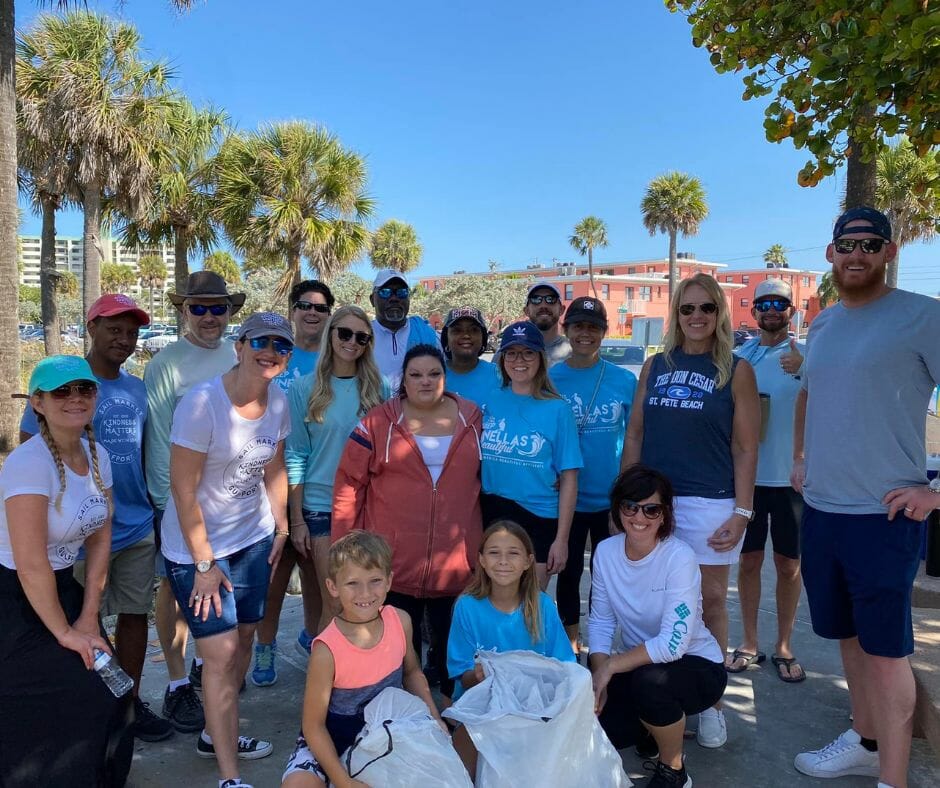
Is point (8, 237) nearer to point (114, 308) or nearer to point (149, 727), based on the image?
point (114, 308)

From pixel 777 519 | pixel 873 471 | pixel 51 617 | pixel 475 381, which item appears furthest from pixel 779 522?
pixel 51 617

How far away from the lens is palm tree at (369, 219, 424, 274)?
5222 cm

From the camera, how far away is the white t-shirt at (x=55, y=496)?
95.0 inches

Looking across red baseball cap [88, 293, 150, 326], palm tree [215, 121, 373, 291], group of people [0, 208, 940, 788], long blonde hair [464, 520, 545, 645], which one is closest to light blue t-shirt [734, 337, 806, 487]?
group of people [0, 208, 940, 788]

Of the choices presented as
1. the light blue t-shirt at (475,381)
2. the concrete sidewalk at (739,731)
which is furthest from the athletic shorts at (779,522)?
the light blue t-shirt at (475,381)

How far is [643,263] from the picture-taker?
267ft

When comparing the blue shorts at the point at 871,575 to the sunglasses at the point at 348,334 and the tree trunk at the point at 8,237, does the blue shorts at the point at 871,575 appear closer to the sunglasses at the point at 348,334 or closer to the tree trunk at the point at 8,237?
the sunglasses at the point at 348,334

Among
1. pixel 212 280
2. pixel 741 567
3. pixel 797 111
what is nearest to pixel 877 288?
pixel 797 111

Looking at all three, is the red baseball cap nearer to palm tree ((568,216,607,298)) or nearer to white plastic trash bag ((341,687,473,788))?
white plastic trash bag ((341,687,473,788))

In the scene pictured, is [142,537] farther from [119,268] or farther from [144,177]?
[119,268]

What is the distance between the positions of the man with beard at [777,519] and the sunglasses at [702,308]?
909mm

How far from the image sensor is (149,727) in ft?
10.5

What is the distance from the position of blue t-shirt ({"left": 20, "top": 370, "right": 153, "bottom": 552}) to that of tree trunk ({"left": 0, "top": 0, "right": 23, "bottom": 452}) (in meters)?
4.19

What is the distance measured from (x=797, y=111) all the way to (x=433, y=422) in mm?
2529
